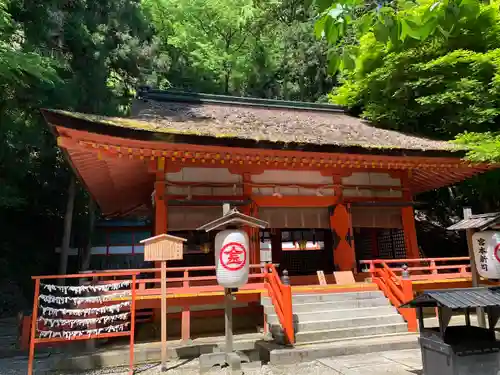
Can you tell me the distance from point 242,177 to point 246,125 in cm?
156

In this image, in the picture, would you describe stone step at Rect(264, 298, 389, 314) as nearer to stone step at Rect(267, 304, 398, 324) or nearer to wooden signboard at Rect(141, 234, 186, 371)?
stone step at Rect(267, 304, 398, 324)

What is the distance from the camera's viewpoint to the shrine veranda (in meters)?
8.32

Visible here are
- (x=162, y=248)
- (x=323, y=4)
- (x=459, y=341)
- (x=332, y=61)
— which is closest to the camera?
(x=323, y=4)

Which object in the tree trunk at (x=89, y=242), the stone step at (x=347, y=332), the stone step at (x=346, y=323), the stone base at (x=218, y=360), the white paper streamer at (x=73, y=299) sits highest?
the tree trunk at (x=89, y=242)

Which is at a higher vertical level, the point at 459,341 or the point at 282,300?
the point at 282,300

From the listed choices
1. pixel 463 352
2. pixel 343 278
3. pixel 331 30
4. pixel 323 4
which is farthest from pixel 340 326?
pixel 323 4

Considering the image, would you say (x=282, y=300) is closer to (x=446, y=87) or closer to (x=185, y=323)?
(x=185, y=323)

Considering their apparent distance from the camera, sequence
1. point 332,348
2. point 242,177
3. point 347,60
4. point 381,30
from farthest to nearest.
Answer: point 242,177, point 332,348, point 347,60, point 381,30

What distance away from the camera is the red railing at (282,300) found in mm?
7156

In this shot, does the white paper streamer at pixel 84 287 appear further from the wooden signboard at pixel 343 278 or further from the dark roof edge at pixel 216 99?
the dark roof edge at pixel 216 99

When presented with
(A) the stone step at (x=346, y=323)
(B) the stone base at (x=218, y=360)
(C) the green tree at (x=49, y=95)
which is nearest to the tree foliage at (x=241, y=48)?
(C) the green tree at (x=49, y=95)

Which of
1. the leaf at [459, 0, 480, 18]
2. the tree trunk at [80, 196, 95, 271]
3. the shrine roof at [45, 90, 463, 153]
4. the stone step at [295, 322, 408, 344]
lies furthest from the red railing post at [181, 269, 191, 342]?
the tree trunk at [80, 196, 95, 271]

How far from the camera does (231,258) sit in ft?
21.4

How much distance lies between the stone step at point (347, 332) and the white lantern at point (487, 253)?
217 cm
